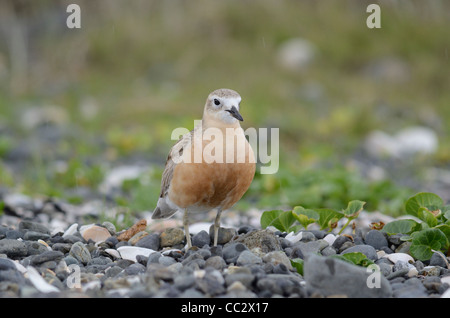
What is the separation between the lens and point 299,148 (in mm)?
11688

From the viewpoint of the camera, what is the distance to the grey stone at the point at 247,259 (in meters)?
4.13

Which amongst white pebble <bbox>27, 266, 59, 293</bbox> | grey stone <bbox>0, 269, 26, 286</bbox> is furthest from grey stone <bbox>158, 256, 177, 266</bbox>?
grey stone <bbox>0, 269, 26, 286</bbox>

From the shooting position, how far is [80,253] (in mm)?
4492

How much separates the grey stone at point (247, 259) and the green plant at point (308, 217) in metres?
0.86

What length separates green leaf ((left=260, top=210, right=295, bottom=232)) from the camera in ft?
16.7

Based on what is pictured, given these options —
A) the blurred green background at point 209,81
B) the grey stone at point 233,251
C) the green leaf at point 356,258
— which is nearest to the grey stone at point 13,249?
the grey stone at point 233,251

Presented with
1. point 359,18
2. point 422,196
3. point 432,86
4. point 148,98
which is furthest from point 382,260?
point 359,18

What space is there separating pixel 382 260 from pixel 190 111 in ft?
30.2

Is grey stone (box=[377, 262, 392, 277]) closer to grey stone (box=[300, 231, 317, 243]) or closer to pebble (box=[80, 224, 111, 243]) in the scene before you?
grey stone (box=[300, 231, 317, 243])

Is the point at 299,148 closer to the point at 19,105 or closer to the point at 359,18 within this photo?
the point at 19,105

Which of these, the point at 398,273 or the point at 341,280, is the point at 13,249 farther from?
the point at 398,273

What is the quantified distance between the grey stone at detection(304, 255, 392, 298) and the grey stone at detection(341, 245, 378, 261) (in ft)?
2.51

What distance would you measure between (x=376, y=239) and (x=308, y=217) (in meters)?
0.55

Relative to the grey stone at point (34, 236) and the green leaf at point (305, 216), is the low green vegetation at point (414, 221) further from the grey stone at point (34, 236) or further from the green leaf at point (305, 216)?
the grey stone at point (34, 236)
